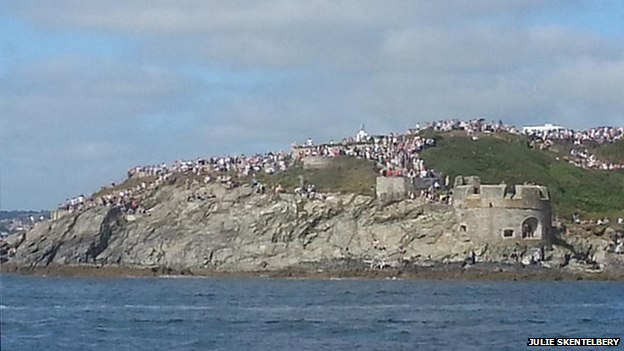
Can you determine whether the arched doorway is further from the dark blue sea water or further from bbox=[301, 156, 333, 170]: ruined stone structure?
bbox=[301, 156, 333, 170]: ruined stone structure

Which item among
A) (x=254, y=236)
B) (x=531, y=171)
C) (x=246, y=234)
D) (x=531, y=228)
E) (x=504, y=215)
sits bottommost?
(x=254, y=236)

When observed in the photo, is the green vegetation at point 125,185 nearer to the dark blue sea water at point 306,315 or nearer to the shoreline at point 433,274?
the shoreline at point 433,274

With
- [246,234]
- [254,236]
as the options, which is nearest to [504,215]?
[254,236]

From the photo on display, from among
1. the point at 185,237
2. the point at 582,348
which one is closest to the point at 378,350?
the point at 582,348

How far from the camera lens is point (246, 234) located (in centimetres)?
7788

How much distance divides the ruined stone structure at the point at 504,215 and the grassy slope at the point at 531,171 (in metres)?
8.75

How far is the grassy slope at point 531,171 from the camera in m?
86.2

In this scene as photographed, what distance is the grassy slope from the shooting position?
283 feet

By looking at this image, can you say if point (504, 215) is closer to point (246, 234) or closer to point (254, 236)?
point (254, 236)

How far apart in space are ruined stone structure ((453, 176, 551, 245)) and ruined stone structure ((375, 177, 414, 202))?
4402mm

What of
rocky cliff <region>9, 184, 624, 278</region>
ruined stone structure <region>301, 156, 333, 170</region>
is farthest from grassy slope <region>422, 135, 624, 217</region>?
rocky cliff <region>9, 184, 624, 278</region>

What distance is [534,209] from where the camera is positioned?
73.4 metres

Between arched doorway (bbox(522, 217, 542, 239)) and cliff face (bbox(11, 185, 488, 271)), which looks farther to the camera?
cliff face (bbox(11, 185, 488, 271))

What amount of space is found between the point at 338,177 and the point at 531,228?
16.0 meters
